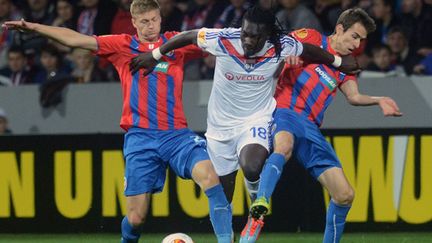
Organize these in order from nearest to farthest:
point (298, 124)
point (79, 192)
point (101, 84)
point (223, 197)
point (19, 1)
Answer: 1. point (223, 197)
2. point (298, 124)
3. point (79, 192)
4. point (101, 84)
5. point (19, 1)

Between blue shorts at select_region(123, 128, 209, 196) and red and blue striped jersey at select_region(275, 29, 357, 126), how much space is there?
0.87 metres

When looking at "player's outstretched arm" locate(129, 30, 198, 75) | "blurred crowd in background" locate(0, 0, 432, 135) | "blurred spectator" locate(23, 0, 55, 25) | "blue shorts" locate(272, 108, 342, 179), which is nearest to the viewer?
"player's outstretched arm" locate(129, 30, 198, 75)

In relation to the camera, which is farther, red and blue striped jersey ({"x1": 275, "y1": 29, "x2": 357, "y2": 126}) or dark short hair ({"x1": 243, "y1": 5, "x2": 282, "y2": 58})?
red and blue striped jersey ({"x1": 275, "y1": 29, "x2": 357, "y2": 126})

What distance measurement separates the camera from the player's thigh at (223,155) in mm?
9758

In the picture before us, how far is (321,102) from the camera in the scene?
996cm

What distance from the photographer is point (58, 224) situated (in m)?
12.4

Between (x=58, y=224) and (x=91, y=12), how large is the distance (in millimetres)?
3202

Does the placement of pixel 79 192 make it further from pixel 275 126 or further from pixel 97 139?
pixel 275 126

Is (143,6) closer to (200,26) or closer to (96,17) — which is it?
(200,26)

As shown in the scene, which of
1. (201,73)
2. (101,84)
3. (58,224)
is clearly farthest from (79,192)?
(201,73)

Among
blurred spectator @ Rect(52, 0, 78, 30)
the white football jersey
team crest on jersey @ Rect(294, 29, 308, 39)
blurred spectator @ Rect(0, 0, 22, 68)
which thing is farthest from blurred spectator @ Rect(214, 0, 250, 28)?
the white football jersey

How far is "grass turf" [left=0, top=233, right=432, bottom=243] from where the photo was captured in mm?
11484

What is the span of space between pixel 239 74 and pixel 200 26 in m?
4.92

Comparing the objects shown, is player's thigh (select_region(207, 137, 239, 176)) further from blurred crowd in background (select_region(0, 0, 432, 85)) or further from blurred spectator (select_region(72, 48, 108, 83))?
blurred spectator (select_region(72, 48, 108, 83))
